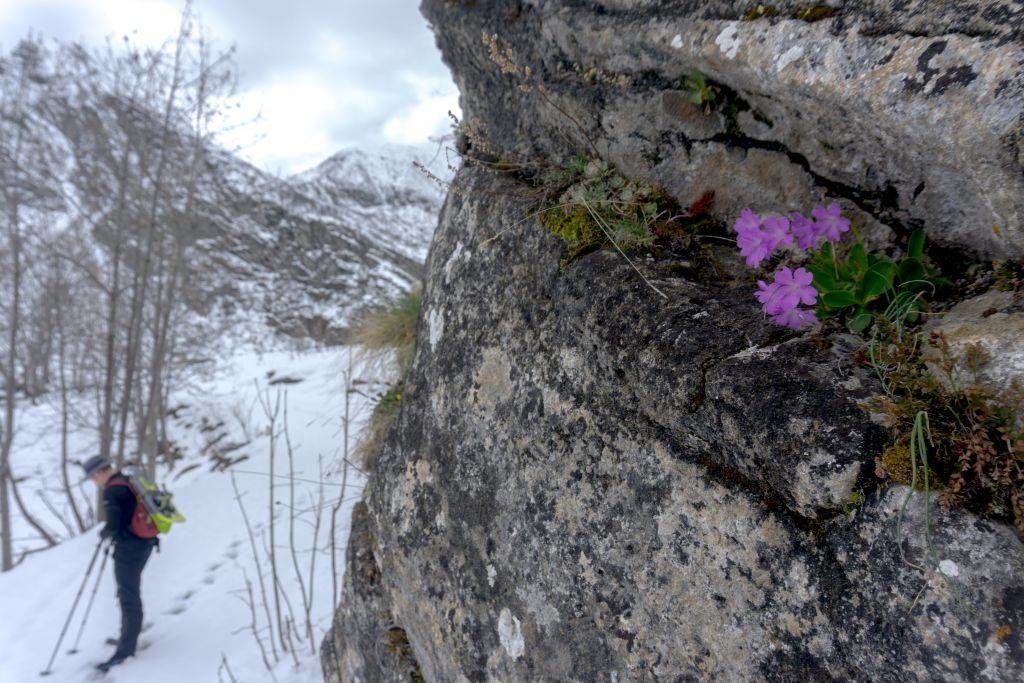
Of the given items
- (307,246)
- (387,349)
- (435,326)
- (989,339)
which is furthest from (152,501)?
(307,246)

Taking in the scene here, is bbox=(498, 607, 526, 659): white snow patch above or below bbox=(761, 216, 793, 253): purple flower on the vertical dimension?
below

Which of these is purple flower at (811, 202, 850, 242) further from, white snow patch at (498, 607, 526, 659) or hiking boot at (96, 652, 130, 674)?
hiking boot at (96, 652, 130, 674)

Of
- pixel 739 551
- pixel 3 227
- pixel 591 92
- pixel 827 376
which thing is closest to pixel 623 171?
pixel 591 92

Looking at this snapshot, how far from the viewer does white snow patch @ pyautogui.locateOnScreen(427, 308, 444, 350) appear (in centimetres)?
260

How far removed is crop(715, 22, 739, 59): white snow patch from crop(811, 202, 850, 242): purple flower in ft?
1.73

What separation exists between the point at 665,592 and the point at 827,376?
0.67 metres

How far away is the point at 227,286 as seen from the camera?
1046 inches

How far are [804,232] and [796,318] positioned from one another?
0.25 m

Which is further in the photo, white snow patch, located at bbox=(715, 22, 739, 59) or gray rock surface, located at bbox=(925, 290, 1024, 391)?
white snow patch, located at bbox=(715, 22, 739, 59)

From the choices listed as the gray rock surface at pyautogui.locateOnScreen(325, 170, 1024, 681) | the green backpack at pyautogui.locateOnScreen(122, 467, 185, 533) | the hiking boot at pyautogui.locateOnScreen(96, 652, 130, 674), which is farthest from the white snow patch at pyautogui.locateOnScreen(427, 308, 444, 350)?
the hiking boot at pyautogui.locateOnScreen(96, 652, 130, 674)

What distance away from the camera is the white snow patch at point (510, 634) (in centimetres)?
184

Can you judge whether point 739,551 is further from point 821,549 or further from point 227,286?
point 227,286

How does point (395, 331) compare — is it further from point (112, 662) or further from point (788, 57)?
point (112, 662)

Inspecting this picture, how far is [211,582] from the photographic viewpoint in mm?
5785
